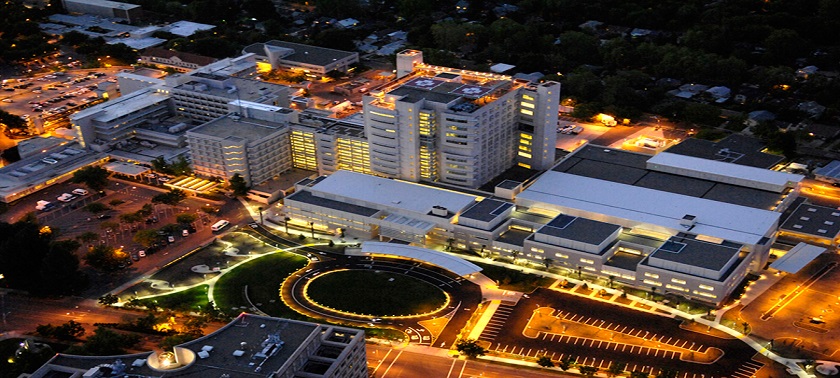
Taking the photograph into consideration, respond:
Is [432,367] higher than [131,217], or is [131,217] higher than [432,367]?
[131,217]

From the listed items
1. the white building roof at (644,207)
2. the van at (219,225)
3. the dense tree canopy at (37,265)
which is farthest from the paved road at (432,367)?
the dense tree canopy at (37,265)

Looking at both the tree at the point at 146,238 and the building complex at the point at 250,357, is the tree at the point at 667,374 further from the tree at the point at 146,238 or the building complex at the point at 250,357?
the tree at the point at 146,238

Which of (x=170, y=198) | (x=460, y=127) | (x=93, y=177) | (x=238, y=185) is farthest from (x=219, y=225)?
(x=460, y=127)

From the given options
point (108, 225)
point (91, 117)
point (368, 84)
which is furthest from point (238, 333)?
point (368, 84)

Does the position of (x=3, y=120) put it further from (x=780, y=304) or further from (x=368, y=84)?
(x=780, y=304)

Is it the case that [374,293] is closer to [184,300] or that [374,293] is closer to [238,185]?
[184,300]

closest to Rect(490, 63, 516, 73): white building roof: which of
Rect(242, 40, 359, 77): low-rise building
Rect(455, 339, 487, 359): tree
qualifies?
Rect(242, 40, 359, 77): low-rise building
